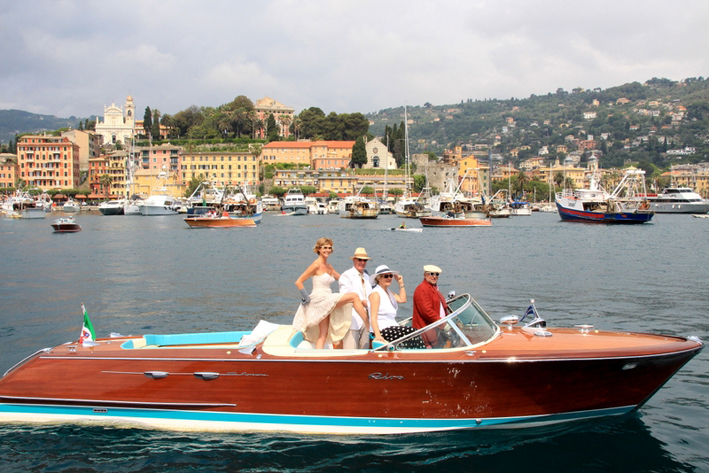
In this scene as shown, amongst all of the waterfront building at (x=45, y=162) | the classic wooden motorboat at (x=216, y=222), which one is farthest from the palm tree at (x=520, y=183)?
the waterfront building at (x=45, y=162)

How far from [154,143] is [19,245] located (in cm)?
12738

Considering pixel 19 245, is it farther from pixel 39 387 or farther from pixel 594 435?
pixel 594 435

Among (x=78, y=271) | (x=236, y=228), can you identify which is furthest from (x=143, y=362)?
(x=236, y=228)

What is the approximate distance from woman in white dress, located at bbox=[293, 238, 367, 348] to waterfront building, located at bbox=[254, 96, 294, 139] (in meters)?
171

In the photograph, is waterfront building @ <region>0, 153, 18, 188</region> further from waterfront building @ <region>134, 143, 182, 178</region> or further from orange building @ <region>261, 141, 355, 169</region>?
orange building @ <region>261, 141, 355, 169</region>

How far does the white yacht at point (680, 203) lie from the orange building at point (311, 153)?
72.5m

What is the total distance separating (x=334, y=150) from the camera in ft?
501

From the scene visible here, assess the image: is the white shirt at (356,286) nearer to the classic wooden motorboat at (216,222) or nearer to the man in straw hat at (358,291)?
the man in straw hat at (358,291)

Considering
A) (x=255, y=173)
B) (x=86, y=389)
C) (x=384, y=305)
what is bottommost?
(x=86, y=389)

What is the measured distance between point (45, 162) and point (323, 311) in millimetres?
158148

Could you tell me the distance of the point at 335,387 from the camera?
7949 millimetres

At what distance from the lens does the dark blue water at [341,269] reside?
8031 millimetres

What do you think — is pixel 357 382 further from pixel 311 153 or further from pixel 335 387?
pixel 311 153

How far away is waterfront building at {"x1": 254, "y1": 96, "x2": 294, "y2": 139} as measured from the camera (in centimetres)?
18338
